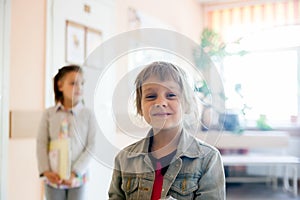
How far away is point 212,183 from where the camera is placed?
1.79 feet

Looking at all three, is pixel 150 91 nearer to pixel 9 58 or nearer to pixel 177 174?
pixel 177 174

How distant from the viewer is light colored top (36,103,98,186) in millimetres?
780

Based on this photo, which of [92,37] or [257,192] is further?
[257,192]

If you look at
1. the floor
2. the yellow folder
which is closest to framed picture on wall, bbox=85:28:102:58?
the yellow folder

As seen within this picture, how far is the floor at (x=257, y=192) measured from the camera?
1.42 metres

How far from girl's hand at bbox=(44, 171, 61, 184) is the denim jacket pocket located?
38cm

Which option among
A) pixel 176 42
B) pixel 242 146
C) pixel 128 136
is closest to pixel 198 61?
pixel 176 42

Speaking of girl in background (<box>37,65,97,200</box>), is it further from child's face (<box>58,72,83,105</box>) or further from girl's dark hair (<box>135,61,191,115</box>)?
girl's dark hair (<box>135,61,191,115</box>)

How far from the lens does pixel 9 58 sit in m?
0.87

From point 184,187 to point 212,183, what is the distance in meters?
0.04

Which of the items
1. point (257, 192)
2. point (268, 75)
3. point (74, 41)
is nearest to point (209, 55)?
point (268, 75)

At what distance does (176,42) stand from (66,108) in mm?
327

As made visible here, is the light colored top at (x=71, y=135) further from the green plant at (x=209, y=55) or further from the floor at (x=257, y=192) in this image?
the floor at (x=257, y=192)

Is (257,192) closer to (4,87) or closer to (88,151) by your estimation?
(88,151)
